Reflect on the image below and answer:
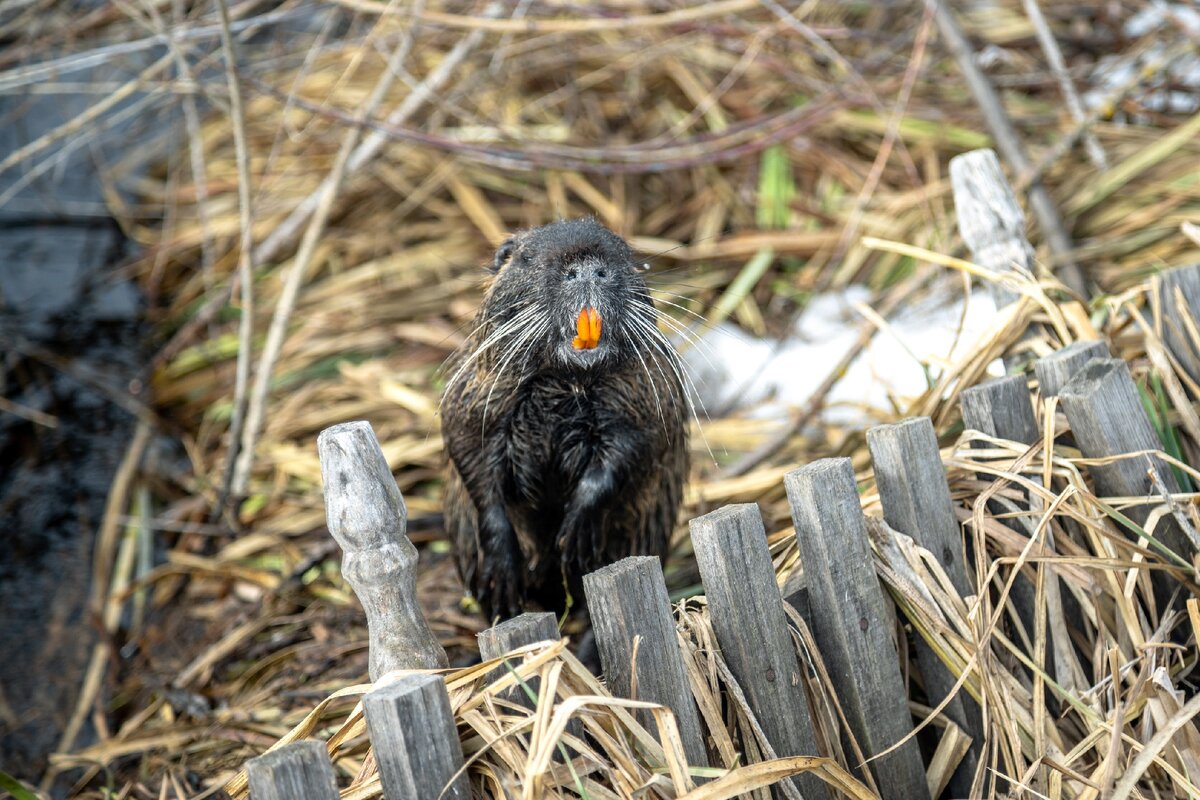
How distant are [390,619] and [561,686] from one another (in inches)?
13.3

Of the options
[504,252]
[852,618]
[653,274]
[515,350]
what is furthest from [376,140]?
[852,618]

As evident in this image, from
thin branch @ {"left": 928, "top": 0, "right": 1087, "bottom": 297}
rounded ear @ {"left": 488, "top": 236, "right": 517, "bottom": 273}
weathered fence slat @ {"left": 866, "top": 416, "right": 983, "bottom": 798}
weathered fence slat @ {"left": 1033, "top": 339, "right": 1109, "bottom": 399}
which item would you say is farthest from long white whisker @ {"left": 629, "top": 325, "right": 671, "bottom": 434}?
thin branch @ {"left": 928, "top": 0, "right": 1087, "bottom": 297}

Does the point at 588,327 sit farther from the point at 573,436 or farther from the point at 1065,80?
the point at 1065,80

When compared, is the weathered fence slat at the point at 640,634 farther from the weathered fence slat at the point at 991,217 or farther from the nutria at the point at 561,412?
the weathered fence slat at the point at 991,217

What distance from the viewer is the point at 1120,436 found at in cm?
232

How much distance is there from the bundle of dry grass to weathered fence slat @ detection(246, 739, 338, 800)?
189 mm

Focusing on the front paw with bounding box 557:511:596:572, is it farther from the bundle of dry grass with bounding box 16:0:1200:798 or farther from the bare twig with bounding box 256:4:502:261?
the bare twig with bounding box 256:4:502:261

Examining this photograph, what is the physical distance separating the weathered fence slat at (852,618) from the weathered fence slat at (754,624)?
5.4 inches

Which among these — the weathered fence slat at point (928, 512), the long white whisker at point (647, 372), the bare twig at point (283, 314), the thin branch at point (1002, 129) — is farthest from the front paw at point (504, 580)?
the thin branch at point (1002, 129)

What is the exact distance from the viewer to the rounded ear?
106 inches

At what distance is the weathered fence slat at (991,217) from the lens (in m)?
2.95

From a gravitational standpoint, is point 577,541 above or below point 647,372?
below

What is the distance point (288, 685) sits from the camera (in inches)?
122

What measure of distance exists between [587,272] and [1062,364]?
1.02 meters
